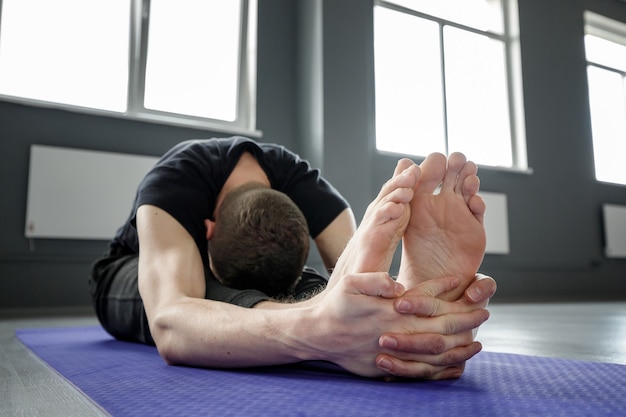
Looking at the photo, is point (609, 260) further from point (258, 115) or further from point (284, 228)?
point (284, 228)

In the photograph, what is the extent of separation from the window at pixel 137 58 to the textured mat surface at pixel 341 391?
8.64ft

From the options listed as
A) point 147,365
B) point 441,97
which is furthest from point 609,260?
point 147,365

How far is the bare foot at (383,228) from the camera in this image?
71cm

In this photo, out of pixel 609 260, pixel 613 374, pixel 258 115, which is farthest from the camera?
pixel 609 260

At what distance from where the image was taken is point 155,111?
136 inches

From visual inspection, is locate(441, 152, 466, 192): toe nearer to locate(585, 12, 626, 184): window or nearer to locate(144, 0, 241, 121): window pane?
locate(144, 0, 241, 121): window pane

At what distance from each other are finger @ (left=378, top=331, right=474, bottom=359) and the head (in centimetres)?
38

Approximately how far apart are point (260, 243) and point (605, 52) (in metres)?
5.95

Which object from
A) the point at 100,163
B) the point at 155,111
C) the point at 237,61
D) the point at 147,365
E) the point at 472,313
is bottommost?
the point at 147,365

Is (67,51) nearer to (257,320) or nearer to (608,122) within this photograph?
(257,320)

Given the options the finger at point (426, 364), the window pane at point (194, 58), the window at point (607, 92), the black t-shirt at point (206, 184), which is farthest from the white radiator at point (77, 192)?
the window at point (607, 92)

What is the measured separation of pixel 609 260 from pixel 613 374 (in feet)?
16.4

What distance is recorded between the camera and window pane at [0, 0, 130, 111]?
10.2ft

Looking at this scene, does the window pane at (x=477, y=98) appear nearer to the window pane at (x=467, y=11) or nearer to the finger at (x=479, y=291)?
the window pane at (x=467, y=11)
